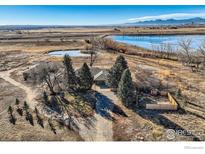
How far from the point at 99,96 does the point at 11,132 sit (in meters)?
6.95

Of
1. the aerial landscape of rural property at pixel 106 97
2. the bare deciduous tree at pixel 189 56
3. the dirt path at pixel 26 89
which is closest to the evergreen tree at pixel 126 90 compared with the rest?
the aerial landscape of rural property at pixel 106 97

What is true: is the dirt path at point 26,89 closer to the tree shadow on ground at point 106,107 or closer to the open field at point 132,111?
the open field at point 132,111

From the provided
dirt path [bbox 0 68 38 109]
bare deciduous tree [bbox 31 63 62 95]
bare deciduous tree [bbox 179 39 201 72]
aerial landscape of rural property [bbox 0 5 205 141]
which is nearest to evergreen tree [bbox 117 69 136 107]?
aerial landscape of rural property [bbox 0 5 205 141]

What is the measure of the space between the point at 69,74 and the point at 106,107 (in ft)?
14.8

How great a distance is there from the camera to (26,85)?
781 inches

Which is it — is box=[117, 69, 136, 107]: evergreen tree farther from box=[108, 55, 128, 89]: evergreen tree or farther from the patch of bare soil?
the patch of bare soil

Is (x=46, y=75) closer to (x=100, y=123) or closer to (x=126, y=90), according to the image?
(x=126, y=90)

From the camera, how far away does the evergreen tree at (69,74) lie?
1777cm

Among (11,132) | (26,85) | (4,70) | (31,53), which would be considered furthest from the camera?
(31,53)

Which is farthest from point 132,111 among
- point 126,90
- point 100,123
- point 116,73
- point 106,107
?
point 116,73

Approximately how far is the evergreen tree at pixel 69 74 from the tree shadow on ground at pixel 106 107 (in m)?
2.38

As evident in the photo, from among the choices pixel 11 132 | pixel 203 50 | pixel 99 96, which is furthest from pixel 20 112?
pixel 203 50

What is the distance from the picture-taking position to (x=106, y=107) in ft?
49.1

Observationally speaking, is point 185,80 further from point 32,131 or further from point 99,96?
point 32,131
